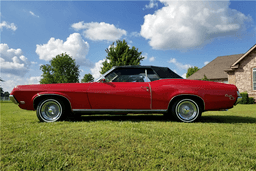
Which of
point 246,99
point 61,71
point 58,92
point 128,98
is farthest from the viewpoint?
point 61,71

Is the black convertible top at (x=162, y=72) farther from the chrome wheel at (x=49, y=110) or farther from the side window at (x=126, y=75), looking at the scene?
the chrome wheel at (x=49, y=110)

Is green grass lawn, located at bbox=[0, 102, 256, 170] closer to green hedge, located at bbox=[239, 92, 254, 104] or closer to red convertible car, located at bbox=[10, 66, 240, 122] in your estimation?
red convertible car, located at bbox=[10, 66, 240, 122]

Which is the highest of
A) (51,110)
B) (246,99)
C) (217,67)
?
(217,67)

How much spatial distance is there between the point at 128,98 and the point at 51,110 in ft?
6.51

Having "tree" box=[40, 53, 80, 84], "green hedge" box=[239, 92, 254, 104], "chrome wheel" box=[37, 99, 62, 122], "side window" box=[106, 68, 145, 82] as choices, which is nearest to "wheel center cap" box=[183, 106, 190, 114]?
"side window" box=[106, 68, 145, 82]

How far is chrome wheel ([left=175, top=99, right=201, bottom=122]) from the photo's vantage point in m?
4.52

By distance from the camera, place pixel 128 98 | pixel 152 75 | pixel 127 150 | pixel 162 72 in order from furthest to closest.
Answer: pixel 162 72 → pixel 152 75 → pixel 128 98 → pixel 127 150

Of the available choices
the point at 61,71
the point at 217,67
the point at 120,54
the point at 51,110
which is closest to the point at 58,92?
the point at 51,110

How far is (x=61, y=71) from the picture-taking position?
4244 cm

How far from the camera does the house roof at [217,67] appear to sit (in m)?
22.8

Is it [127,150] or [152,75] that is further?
[152,75]

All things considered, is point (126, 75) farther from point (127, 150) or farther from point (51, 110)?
point (127, 150)

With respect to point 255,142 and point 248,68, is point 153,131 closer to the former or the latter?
point 255,142

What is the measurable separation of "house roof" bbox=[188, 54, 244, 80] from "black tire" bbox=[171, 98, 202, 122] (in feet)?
64.9
